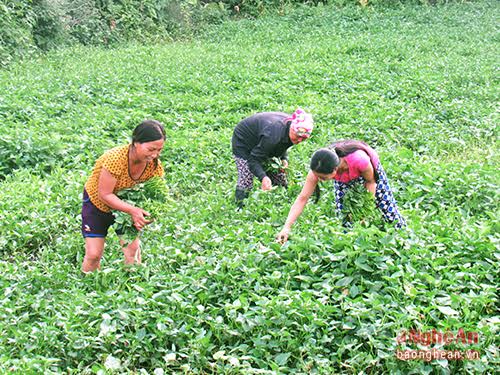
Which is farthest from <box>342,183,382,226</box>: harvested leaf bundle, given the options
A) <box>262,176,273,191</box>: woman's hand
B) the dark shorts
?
the dark shorts

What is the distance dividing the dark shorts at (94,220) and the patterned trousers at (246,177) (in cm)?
170

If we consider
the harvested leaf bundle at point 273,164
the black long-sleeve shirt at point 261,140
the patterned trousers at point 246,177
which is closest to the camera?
the black long-sleeve shirt at point 261,140

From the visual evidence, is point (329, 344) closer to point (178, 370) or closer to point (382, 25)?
point (178, 370)

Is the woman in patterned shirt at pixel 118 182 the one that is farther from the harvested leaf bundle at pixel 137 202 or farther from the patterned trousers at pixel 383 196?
the patterned trousers at pixel 383 196

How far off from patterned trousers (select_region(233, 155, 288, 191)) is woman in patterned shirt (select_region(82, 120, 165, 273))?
4.58 ft

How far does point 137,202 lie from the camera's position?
16.0 ft

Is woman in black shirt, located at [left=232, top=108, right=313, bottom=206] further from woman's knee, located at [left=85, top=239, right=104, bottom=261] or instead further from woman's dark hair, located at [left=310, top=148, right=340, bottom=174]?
woman's knee, located at [left=85, top=239, right=104, bottom=261]

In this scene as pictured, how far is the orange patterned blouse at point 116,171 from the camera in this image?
15.4 ft

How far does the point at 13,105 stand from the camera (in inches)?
387

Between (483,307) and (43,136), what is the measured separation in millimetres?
6323

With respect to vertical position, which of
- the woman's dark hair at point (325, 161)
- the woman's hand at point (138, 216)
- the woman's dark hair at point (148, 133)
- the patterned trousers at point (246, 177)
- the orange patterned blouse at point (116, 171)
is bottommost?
the patterned trousers at point (246, 177)

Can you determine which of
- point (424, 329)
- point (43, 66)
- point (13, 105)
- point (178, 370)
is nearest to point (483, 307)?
point (424, 329)

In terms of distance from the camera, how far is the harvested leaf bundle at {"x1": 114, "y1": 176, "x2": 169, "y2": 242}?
484 centimetres

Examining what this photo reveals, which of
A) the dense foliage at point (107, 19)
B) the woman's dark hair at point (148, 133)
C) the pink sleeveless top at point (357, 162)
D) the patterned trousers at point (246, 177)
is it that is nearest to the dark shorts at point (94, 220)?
the woman's dark hair at point (148, 133)
